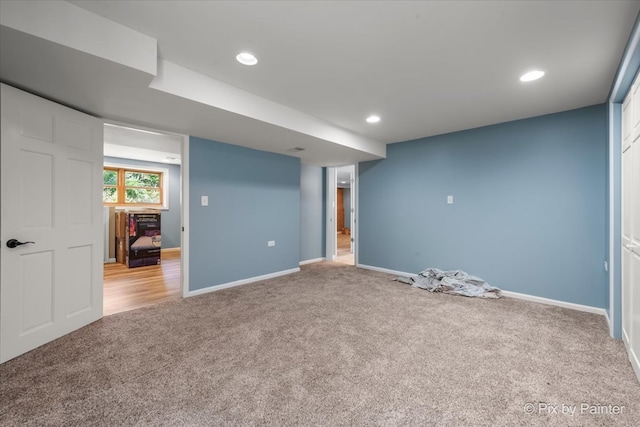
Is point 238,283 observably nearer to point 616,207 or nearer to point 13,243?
point 13,243

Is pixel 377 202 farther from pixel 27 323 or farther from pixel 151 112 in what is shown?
pixel 27 323

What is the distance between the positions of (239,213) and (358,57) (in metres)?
2.86

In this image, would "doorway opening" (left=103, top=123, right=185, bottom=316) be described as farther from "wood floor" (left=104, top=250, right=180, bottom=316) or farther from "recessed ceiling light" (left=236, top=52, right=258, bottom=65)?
"recessed ceiling light" (left=236, top=52, right=258, bottom=65)

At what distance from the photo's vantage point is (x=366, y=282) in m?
4.34

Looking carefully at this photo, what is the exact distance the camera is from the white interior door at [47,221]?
2.10 meters

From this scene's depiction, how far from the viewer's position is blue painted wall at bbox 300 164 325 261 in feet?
19.0

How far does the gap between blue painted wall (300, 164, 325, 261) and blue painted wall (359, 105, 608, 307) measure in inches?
61.5

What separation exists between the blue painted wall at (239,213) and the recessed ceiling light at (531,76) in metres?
3.47

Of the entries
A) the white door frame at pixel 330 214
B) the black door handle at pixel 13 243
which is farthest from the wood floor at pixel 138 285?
the white door frame at pixel 330 214

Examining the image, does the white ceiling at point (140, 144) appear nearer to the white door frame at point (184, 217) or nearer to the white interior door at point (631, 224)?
the white door frame at point (184, 217)

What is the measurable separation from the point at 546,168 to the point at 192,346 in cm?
439

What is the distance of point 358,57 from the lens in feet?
7.28

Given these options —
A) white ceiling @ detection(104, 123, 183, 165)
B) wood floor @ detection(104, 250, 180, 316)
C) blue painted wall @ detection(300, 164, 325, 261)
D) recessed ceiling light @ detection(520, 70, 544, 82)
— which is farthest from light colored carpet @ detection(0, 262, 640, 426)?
blue painted wall @ detection(300, 164, 325, 261)

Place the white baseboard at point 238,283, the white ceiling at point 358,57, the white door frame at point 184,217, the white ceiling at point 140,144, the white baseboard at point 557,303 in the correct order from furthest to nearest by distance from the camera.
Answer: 1. the white ceiling at point 140,144
2. the white baseboard at point 238,283
3. the white door frame at point 184,217
4. the white baseboard at point 557,303
5. the white ceiling at point 358,57
